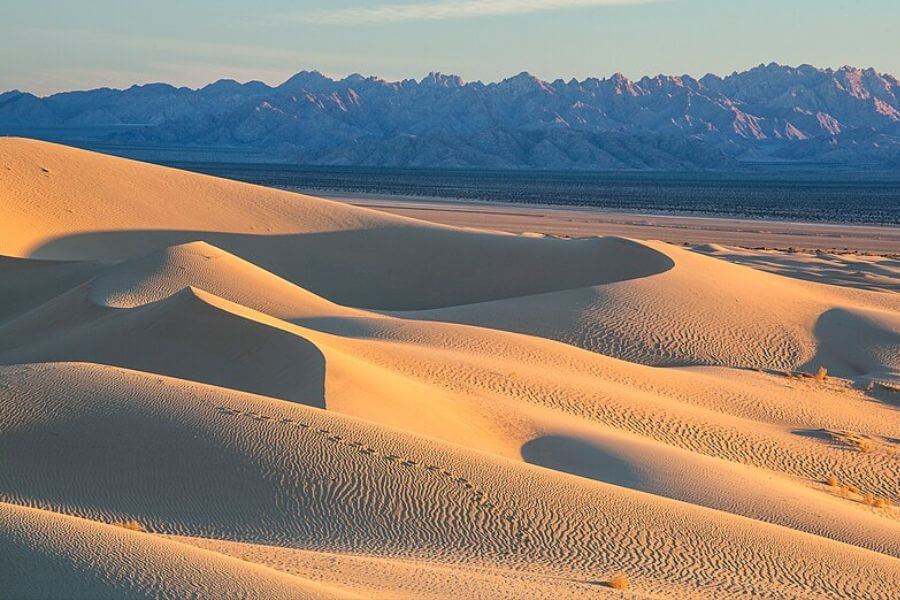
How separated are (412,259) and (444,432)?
1677 cm

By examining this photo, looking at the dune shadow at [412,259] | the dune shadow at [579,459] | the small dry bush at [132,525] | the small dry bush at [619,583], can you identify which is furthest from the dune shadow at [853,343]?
the small dry bush at [132,525]

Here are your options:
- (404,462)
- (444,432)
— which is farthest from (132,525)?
(444,432)

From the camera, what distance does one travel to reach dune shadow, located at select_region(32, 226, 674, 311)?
86.8 ft

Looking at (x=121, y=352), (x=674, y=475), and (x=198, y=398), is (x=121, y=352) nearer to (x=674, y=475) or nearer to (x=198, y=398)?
(x=198, y=398)

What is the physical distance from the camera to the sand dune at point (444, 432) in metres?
7.72

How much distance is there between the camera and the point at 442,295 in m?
26.8

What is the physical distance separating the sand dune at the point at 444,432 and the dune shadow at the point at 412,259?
15 centimetres

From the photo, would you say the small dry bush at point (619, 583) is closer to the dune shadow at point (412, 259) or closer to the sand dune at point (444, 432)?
the sand dune at point (444, 432)

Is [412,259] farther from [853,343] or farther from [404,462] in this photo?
[404,462]

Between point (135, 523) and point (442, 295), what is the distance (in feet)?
61.8

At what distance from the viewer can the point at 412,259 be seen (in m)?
28.5

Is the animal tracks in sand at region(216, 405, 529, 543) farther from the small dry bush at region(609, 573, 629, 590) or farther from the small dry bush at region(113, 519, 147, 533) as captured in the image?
the small dry bush at region(113, 519, 147, 533)

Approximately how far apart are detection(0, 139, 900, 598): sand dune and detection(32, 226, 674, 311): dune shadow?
149mm

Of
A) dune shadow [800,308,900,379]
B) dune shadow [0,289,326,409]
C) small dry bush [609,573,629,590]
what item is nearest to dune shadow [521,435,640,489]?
dune shadow [0,289,326,409]
